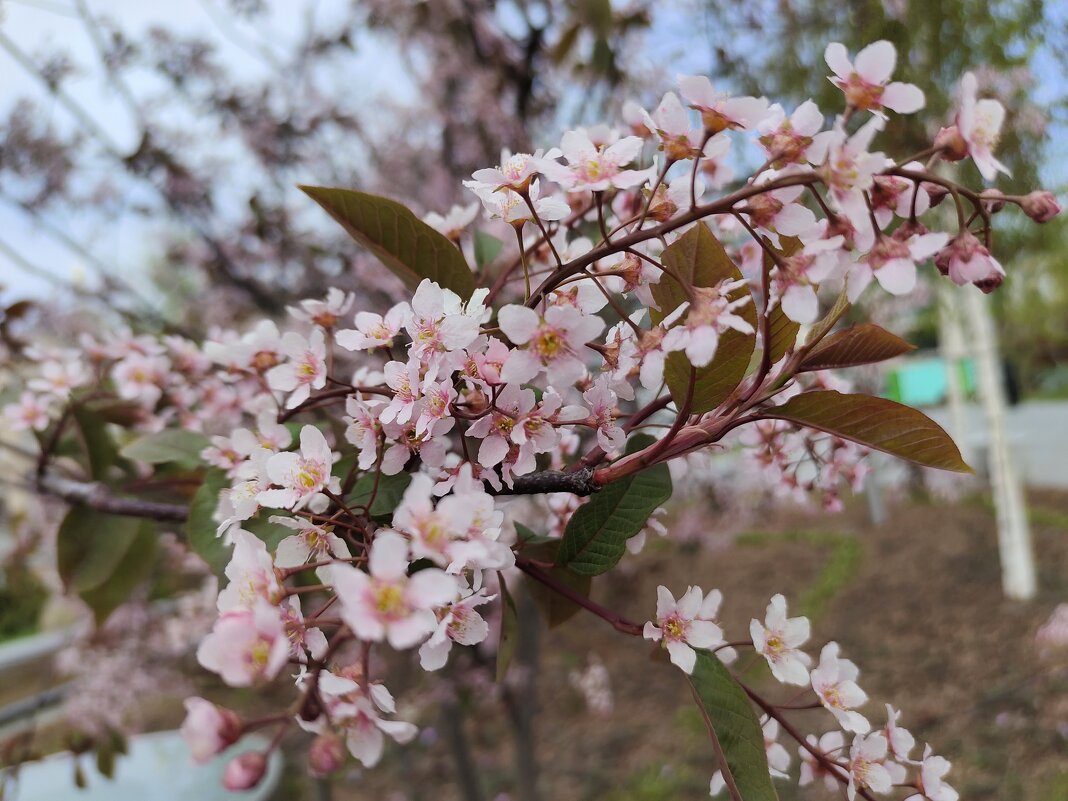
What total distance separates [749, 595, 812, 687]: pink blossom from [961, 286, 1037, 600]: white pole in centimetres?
301

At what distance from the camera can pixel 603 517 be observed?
43 centimetres

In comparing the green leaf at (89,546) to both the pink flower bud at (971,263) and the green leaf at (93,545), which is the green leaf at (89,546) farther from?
the pink flower bud at (971,263)

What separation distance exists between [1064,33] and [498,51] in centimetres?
133

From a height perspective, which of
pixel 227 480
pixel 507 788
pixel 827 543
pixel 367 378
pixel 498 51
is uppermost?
pixel 498 51

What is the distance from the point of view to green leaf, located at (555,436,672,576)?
0.42 m

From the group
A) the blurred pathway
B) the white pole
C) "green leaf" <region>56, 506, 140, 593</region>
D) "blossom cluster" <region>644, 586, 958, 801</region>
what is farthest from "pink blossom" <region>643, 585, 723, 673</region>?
the blurred pathway

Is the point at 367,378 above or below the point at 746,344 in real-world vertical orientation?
below

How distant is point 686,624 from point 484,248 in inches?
14.1

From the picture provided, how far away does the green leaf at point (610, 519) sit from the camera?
422 mm

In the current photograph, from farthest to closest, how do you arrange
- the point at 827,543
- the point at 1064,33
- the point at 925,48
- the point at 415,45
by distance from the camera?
the point at 827,543, the point at 415,45, the point at 925,48, the point at 1064,33

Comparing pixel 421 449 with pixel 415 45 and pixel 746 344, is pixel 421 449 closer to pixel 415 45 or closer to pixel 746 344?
pixel 746 344

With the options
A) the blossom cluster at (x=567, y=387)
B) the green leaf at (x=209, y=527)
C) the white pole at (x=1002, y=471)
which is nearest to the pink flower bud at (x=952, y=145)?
the blossom cluster at (x=567, y=387)

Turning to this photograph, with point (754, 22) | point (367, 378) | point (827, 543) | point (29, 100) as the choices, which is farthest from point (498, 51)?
point (827, 543)

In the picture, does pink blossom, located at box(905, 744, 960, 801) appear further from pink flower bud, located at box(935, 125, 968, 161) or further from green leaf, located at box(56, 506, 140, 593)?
green leaf, located at box(56, 506, 140, 593)
